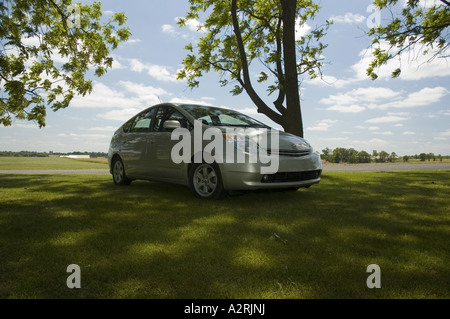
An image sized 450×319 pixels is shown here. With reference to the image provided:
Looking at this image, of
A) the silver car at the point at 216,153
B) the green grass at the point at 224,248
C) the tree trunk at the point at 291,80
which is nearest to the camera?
the green grass at the point at 224,248

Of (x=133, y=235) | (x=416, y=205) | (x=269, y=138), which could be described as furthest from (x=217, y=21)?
(x=133, y=235)

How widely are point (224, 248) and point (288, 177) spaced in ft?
8.03

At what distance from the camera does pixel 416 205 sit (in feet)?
16.9

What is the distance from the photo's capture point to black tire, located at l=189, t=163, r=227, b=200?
16.8 ft

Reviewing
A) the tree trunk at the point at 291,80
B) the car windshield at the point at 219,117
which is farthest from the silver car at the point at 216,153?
the tree trunk at the point at 291,80

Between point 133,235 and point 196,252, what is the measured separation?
2.79ft

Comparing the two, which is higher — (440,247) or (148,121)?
(148,121)

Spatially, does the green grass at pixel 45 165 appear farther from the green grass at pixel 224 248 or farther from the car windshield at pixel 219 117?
the green grass at pixel 224 248

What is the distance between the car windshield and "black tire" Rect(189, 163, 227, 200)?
0.78 meters

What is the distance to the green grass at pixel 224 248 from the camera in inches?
87.4

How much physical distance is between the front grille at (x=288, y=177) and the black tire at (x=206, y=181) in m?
0.70

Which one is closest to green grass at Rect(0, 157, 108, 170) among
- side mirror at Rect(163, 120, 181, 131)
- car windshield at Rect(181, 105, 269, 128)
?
car windshield at Rect(181, 105, 269, 128)
